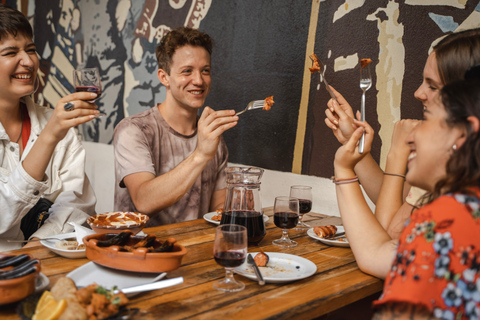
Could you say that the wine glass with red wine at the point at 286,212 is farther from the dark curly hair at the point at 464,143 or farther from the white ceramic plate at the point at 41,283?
the white ceramic plate at the point at 41,283

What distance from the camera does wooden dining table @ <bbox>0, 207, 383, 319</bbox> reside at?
996mm

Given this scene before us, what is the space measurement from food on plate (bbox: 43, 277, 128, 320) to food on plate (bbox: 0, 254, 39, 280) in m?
0.07

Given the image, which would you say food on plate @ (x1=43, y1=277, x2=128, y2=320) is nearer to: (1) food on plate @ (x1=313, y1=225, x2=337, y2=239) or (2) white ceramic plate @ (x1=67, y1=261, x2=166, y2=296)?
(2) white ceramic plate @ (x1=67, y1=261, x2=166, y2=296)

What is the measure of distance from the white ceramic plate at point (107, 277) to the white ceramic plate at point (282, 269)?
270 millimetres

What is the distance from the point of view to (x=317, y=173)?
2.70 m

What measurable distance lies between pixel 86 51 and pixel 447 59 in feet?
12.4

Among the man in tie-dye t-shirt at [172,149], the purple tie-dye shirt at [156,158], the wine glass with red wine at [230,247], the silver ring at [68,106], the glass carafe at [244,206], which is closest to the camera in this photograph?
the wine glass with red wine at [230,247]

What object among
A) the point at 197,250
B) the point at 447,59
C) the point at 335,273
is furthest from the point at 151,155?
the point at 447,59

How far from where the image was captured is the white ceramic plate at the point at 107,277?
110 cm

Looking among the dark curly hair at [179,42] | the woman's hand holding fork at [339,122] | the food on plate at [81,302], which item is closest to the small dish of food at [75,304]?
the food on plate at [81,302]

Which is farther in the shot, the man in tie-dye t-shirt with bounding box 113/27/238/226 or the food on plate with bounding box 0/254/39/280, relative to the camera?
the man in tie-dye t-shirt with bounding box 113/27/238/226

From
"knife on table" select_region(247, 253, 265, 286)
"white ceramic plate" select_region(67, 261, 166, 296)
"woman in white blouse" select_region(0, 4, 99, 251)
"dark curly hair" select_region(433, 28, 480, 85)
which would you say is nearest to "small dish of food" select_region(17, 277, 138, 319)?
"white ceramic plate" select_region(67, 261, 166, 296)

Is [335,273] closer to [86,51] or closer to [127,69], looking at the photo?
[127,69]

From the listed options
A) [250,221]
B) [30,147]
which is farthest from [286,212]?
[30,147]
